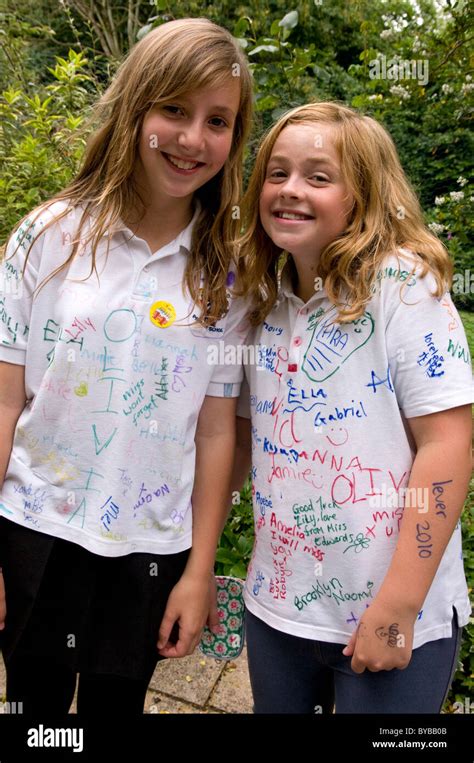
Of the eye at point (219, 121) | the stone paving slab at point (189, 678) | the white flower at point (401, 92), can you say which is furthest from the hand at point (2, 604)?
the white flower at point (401, 92)

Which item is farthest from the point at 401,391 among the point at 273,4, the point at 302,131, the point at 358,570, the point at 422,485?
the point at 273,4

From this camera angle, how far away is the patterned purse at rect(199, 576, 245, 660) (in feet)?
5.25

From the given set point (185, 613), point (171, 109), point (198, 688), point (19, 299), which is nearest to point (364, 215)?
point (171, 109)

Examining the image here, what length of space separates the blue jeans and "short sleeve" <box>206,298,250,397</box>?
554 mm

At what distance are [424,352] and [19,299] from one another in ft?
2.92

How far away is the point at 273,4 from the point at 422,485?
8.89 m

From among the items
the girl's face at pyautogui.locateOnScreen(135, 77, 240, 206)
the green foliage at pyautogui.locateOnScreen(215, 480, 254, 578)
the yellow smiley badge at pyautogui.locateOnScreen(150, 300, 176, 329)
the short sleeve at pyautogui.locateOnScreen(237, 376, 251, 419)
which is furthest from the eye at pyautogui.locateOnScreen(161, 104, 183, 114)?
the green foliage at pyautogui.locateOnScreen(215, 480, 254, 578)

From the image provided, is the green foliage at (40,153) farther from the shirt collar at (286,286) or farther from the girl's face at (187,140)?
the shirt collar at (286,286)

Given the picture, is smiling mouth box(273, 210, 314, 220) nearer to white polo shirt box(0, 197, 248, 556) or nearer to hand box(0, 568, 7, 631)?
white polo shirt box(0, 197, 248, 556)

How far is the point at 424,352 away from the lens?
120 centimetres

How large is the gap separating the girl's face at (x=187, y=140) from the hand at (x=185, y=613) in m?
0.92

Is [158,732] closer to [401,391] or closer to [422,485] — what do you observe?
[422,485]

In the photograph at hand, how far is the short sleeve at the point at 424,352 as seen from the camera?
1.19 metres

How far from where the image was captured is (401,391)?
48.6 inches
